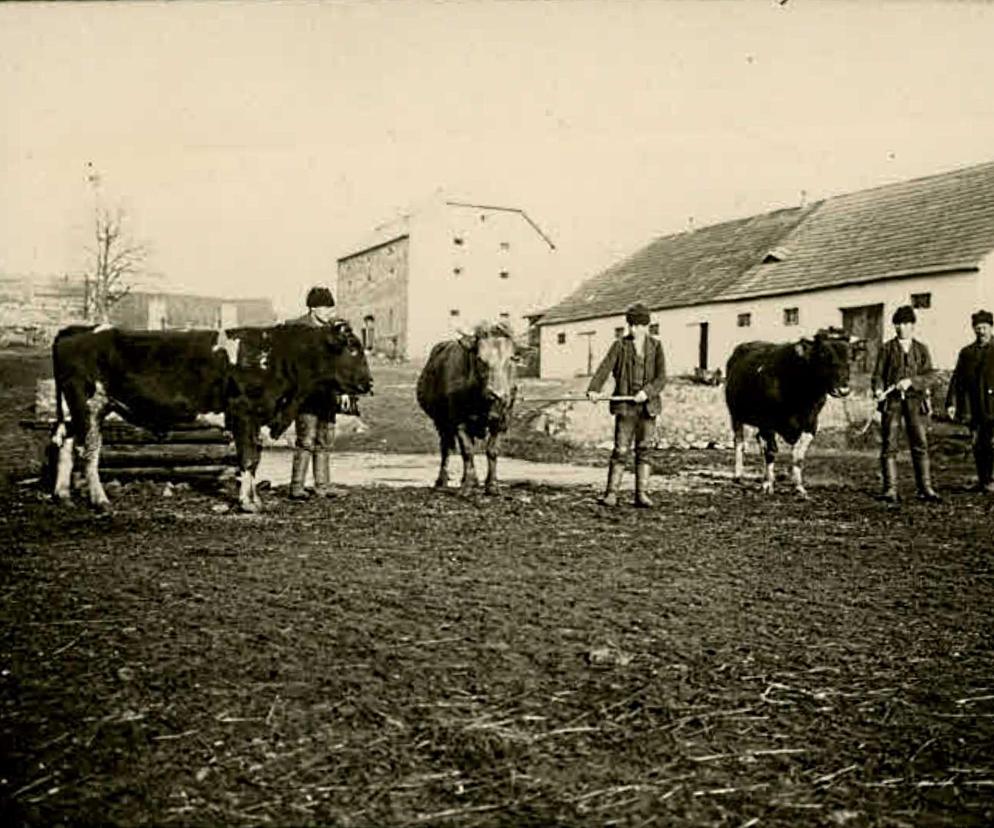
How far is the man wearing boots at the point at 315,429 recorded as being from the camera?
33.9 ft

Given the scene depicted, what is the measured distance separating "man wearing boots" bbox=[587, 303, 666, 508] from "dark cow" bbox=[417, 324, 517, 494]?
1.07 meters

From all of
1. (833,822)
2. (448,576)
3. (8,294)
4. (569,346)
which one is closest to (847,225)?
(569,346)

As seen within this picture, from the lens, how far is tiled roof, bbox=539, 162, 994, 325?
26141 mm

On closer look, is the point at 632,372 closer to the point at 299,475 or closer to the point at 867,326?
the point at 299,475

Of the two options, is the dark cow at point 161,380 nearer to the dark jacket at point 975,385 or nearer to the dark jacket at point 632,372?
the dark jacket at point 632,372

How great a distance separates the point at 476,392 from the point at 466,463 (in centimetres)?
85

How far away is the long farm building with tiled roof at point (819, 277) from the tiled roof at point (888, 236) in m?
0.05

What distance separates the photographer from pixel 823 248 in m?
30.5

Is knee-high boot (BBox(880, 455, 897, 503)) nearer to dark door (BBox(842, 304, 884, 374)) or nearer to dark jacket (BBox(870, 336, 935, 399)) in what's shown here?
dark jacket (BBox(870, 336, 935, 399))

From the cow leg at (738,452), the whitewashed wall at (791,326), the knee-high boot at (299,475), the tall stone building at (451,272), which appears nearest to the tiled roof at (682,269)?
the whitewashed wall at (791,326)

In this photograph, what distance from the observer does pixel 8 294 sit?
46250mm

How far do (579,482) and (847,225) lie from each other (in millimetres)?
22276

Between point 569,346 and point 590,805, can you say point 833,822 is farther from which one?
point 569,346

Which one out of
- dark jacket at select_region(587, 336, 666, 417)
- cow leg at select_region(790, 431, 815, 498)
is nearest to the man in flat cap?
cow leg at select_region(790, 431, 815, 498)
